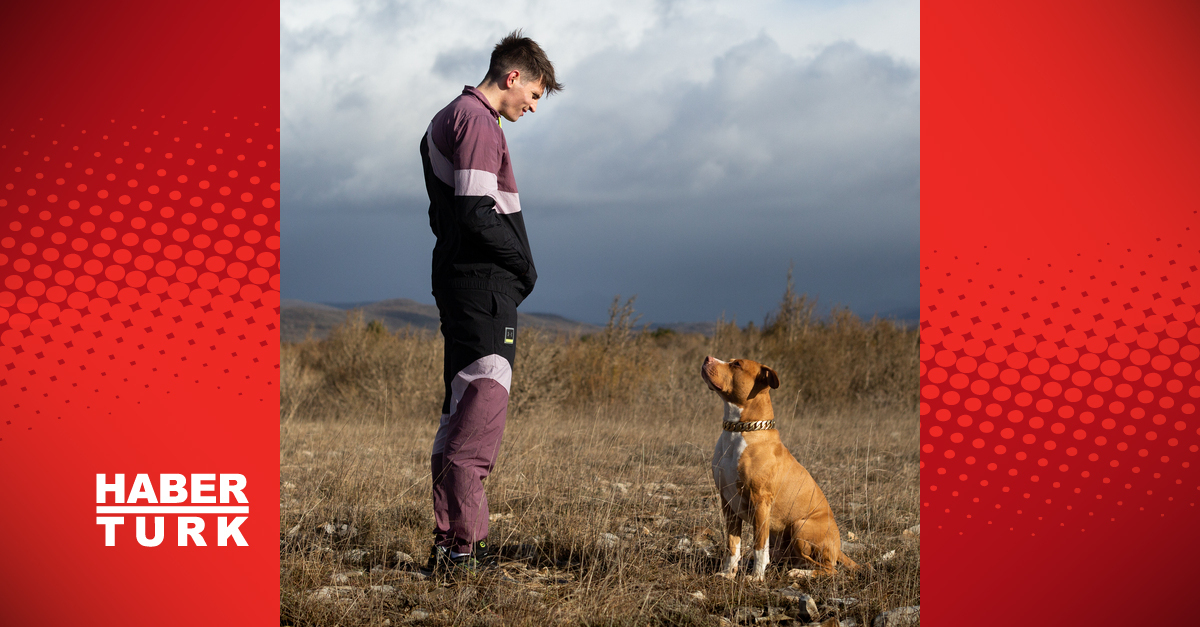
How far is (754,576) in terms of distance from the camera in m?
3.30

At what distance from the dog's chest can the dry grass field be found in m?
0.33

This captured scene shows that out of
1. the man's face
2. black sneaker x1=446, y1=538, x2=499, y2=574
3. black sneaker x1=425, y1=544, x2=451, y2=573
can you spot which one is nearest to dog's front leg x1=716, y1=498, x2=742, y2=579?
black sneaker x1=446, y1=538, x2=499, y2=574

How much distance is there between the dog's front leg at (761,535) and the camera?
10.9 feet

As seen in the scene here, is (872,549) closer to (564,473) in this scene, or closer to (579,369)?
(564,473)

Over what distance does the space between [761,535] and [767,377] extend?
69 centimetres

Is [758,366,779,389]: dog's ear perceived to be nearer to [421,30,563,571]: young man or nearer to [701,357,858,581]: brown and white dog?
[701,357,858,581]: brown and white dog

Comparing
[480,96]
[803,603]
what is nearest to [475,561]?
[803,603]

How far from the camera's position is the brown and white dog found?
3.33 meters

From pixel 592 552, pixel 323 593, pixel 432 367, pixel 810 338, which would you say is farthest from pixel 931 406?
pixel 810 338

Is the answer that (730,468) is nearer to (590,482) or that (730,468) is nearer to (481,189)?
(481,189)

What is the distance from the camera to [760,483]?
3.31 meters

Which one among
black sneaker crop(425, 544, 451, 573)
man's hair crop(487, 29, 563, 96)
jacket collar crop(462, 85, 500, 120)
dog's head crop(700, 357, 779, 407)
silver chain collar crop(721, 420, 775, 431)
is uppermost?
man's hair crop(487, 29, 563, 96)

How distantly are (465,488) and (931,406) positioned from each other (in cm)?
203

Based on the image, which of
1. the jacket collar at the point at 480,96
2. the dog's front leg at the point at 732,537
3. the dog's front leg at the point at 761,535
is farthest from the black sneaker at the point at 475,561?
the jacket collar at the point at 480,96
